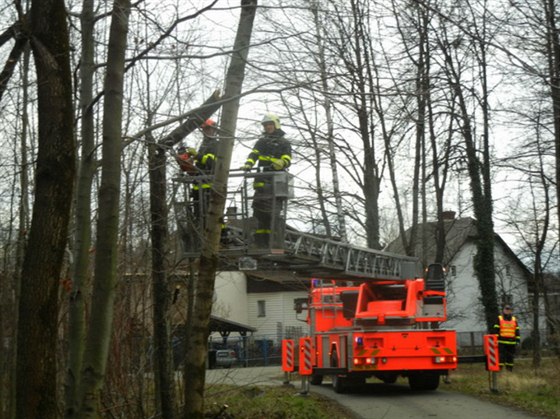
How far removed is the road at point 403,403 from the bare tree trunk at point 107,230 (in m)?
4.69

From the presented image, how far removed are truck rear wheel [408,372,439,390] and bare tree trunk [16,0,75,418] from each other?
36.0 ft

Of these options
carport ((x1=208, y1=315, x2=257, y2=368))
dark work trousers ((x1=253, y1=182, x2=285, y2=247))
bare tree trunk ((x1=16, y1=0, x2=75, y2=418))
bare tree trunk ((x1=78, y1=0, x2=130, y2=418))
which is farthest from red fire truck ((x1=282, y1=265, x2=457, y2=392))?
bare tree trunk ((x1=16, y1=0, x2=75, y2=418))

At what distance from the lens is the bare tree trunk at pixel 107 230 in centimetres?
765

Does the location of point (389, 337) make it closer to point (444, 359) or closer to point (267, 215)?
point (444, 359)

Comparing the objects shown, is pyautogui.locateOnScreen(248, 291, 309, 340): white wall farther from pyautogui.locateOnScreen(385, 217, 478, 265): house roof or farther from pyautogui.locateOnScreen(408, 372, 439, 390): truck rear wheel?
pyautogui.locateOnScreen(408, 372, 439, 390): truck rear wheel

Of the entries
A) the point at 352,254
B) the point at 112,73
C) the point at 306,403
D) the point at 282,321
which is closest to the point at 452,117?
the point at 352,254

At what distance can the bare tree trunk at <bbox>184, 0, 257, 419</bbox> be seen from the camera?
30.7ft

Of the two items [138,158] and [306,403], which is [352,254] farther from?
[138,158]

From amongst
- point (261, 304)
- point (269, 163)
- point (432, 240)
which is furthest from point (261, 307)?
point (269, 163)

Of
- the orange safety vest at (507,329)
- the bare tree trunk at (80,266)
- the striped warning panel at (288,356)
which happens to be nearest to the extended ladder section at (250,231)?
the bare tree trunk at (80,266)

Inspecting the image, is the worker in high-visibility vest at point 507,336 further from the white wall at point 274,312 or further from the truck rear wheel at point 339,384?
the white wall at point 274,312

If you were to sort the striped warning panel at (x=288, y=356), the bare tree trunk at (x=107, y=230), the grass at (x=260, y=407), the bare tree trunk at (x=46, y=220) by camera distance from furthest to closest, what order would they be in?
the striped warning panel at (x=288, y=356), the grass at (x=260, y=407), the bare tree trunk at (x=107, y=230), the bare tree trunk at (x=46, y=220)

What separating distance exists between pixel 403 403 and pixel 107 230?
8804mm

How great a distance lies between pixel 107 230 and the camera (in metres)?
7.89
